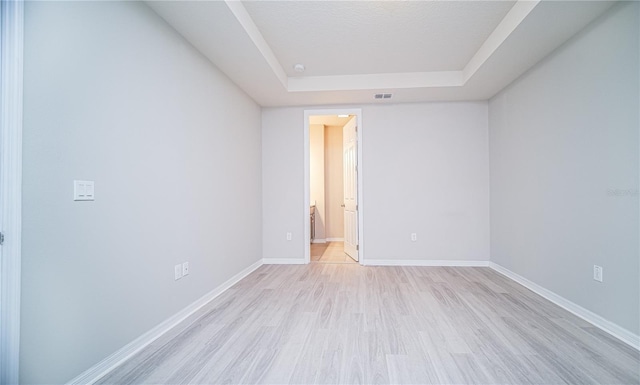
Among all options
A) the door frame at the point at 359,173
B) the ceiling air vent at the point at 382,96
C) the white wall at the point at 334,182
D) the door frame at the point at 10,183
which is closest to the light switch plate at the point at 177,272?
the door frame at the point at 10,183

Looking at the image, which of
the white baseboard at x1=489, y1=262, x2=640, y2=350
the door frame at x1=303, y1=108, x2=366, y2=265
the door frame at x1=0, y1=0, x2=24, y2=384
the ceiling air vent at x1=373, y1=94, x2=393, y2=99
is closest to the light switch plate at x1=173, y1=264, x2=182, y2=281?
the door frame at x1=0, y1=0, x2=24, y2=384

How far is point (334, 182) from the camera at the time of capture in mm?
6277

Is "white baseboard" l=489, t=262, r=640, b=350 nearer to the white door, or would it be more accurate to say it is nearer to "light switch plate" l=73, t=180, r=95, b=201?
the white door

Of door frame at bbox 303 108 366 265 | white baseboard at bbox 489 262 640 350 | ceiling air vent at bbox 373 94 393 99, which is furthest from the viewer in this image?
door frame at bbox 303 108 366 265

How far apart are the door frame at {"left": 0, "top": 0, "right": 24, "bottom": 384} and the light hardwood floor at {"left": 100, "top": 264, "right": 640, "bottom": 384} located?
1.95 ft

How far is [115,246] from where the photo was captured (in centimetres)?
A: 166

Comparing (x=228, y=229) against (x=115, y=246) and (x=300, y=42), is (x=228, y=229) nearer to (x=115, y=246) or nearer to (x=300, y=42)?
(x=115, y=246)

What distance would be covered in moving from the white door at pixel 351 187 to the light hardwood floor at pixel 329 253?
0.45ft

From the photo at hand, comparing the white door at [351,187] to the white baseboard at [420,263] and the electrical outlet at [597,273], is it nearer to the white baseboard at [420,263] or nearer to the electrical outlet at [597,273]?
the white baseboard at [420,263]

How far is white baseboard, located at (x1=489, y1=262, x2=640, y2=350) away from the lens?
186 cm

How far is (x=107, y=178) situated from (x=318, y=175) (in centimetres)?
477

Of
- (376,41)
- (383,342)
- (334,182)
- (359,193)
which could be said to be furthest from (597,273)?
(334,182)

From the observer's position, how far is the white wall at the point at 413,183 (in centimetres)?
397

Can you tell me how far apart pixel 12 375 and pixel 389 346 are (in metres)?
1.94
